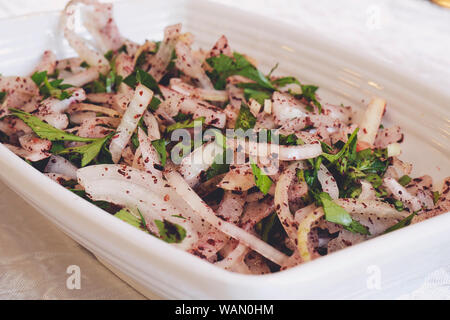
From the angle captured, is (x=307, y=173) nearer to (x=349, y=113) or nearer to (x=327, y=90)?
(x=349, y=113)

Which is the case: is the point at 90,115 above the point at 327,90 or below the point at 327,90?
below

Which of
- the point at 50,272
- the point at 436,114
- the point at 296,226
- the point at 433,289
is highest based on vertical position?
the point at 436,114

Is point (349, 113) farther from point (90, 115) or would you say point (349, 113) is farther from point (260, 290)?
point (260, 290)

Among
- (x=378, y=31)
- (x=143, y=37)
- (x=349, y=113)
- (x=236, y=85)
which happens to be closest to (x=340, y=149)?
(x=349, y=113)

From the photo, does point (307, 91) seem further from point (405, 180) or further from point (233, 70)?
point (405, 180)

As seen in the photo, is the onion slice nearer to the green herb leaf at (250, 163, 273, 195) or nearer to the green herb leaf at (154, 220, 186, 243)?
the green herb leaf at (250, 163, 273, 195)

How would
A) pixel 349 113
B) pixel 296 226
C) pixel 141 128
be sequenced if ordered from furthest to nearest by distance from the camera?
pixel 349 113
pixel 141 128
pixel 296 226

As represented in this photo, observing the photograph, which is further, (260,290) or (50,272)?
(50,272)

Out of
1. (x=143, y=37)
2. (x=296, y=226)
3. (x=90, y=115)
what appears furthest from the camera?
(x=143, y=37)
